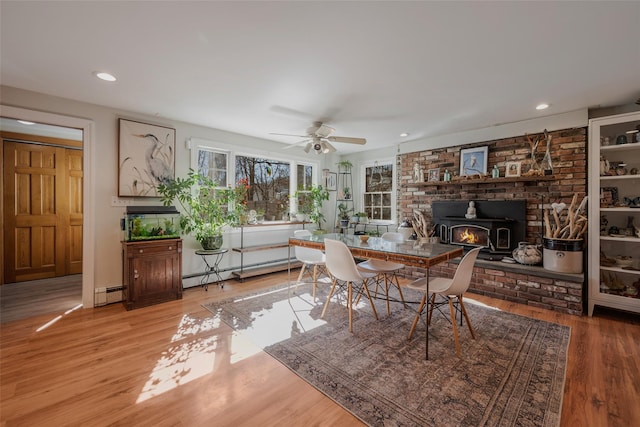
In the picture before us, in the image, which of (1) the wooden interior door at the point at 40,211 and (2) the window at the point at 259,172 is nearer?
(1) the wooden interior door at the point at 40,211

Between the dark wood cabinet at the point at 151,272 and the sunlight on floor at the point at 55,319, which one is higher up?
the dark wood cabinet at the point at 151,272

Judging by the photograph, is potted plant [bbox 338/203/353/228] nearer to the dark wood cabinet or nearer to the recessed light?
the dark wood cabinet

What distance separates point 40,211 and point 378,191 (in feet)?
19.5

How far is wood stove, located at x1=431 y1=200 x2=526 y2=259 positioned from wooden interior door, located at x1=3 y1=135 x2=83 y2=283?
6.29m

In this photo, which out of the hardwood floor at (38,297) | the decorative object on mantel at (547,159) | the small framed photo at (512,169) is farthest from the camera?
the small framed photo at (512,169)

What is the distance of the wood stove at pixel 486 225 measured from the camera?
3.99m

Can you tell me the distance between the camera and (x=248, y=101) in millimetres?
3203

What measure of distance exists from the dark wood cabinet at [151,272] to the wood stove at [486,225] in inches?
160

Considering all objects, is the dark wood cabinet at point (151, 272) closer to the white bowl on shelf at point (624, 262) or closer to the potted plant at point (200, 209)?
the potted plant at point (200, 209)

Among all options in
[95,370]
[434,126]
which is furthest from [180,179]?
[434,126]

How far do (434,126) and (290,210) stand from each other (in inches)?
117

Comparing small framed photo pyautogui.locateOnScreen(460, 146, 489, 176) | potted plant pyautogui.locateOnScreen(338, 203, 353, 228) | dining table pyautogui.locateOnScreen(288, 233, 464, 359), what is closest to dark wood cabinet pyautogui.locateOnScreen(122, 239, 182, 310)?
dining table pyautogui.locateOnScreen(288, 233, 464, 359)

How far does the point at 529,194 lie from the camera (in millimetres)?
3906

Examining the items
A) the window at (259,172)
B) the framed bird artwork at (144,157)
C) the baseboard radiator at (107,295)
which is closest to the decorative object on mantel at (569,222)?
the window at (259,172)
